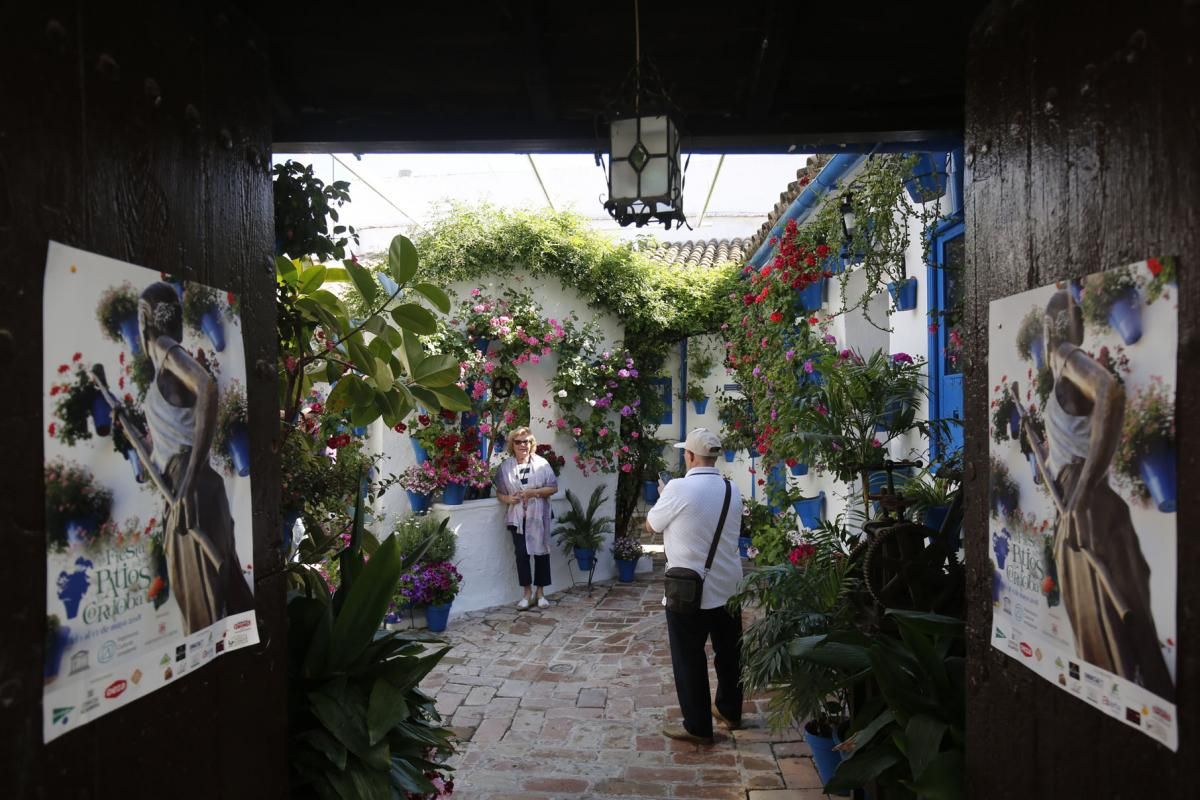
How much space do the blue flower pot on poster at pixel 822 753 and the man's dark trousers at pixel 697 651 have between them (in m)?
0.66

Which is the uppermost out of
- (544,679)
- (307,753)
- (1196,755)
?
(1196,755)

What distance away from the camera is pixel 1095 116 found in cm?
172

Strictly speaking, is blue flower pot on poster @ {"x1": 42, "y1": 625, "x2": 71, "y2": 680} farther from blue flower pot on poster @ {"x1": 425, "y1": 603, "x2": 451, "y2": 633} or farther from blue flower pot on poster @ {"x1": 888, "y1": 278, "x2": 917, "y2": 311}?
blue flower pot on poster @ {"x1": 425, "y1": 603, "x2": 451, "y2": 633}

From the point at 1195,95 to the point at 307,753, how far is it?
9.23ft

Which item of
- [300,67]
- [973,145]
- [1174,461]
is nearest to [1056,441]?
[1174,461]

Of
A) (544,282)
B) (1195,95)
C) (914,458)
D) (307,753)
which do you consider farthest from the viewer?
(544,282)

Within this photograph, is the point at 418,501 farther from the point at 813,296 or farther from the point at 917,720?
the point at 917,720

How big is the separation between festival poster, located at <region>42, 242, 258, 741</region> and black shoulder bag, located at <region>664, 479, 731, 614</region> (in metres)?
2.96

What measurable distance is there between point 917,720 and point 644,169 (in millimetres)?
1979

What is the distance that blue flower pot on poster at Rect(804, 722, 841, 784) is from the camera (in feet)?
13.5

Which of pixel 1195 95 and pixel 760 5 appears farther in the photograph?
pixel 760 5

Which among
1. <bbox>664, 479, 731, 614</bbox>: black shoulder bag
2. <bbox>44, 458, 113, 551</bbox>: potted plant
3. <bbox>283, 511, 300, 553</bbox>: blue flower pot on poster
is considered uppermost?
<bbox>44, 458, 113, 551</bbox>: potted plant

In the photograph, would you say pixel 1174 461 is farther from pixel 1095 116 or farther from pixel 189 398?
pixel 189 398

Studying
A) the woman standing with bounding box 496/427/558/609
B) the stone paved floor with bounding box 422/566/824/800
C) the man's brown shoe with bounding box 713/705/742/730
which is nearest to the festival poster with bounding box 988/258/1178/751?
the stone paved floor with bounding box 422/566/824/800
